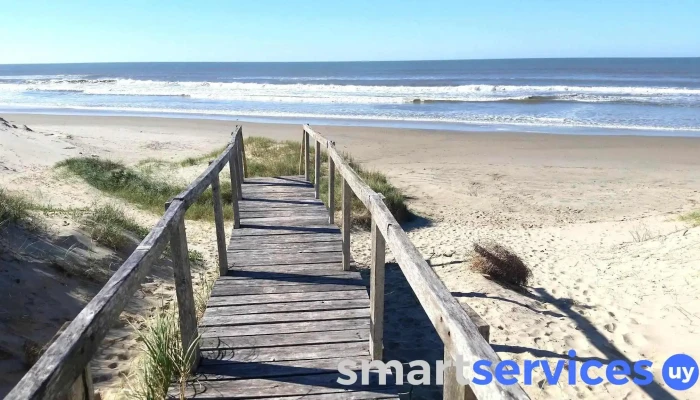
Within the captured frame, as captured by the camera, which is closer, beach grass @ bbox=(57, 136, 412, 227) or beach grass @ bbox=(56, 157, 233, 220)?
beach grass @ bbox=(56, 157, 233, 220)

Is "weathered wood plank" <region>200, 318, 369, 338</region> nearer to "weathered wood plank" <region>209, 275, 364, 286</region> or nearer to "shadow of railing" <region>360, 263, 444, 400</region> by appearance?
"shadow of railing" <region>360, 263, 444, 400</region>

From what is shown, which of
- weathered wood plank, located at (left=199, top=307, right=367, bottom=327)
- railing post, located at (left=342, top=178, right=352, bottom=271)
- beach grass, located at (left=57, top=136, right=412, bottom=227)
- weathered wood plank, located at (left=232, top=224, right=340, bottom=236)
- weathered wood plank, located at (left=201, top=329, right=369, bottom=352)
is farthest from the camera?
beach grass, located at (left=57, top=136, right=412, bottom=227)

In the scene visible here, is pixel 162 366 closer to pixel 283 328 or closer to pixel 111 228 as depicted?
pixel 283 328

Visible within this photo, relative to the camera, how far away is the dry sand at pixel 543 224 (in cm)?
513

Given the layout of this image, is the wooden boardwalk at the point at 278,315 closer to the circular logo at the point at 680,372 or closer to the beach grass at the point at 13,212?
the beach grass at the point at 13,212

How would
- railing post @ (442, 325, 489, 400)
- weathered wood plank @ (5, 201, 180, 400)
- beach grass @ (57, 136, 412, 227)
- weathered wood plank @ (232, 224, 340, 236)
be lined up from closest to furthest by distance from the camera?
weathered wood plank @ (5, 201, 180, 400), railing post @ (442, 325, 489, 400), weathered wood plank @ (232, 224, 340, 236), beach grass @ (57, 136, 412, 227)

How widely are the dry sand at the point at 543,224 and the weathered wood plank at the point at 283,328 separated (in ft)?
2.70

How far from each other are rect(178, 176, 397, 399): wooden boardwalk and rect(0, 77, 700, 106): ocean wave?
28.9 meters

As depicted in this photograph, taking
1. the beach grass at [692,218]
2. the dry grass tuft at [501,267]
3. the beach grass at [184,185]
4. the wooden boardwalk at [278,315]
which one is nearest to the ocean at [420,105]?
the beach grass at [184,185]

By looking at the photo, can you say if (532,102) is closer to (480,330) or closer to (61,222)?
(61,222)

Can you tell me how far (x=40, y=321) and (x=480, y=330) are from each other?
4071 mm

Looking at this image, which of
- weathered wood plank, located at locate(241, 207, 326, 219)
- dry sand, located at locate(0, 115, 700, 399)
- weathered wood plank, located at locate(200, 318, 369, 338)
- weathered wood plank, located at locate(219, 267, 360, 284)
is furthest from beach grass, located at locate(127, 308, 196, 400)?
weathered wood plank, located at locate(241, 207, 326, 219)

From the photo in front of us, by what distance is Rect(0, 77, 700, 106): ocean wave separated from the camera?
1348 inches

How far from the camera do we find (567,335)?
523 centimetres
